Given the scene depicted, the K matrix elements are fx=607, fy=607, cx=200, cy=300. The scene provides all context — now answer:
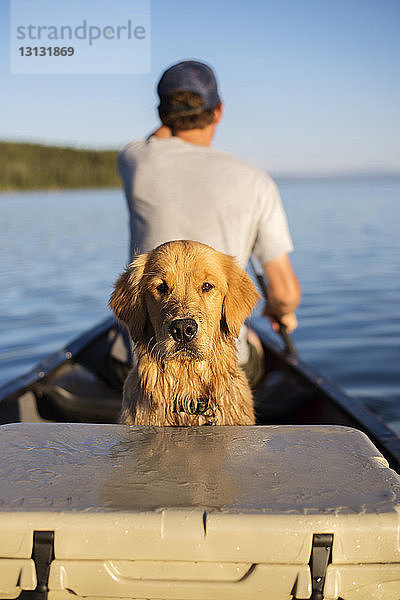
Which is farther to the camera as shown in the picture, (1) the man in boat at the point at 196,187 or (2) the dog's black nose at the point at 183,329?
(1) the man in boat at the point at 196,187

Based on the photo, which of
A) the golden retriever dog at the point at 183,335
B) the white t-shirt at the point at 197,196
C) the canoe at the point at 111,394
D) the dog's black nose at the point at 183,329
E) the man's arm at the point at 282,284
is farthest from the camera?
the canoe at the point at 111,394

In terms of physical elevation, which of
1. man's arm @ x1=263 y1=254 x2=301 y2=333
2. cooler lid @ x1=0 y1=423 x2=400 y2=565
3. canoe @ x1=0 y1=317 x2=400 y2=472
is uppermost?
man's arm @ x1=263 y1=254 x2=301 y2=333

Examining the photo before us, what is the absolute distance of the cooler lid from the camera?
1838mm

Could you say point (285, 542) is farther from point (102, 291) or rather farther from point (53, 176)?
point (53, 176)

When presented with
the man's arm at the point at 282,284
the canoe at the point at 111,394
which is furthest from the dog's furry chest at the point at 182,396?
the canoe at the point at 111,394

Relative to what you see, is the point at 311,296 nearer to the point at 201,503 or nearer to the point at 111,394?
the point at 111,394

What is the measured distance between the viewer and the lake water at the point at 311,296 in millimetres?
9844

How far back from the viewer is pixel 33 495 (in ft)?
6.45

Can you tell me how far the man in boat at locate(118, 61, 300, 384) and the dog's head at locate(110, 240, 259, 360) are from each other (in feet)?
2.13

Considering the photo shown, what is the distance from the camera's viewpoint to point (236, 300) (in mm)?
3557

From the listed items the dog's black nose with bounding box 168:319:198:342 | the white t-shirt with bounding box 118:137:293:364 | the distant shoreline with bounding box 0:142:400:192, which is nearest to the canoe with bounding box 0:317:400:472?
the white t-shirt with bounding box 118:137:293:364

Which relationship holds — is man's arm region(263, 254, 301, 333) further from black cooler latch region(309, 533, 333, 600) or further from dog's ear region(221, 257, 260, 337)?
black cooler latch region(309, 533, 333, 600)

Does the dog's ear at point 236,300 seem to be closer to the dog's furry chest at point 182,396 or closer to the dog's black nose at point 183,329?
the dog's furry chest at point 182,396

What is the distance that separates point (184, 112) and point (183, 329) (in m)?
1.93
